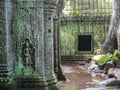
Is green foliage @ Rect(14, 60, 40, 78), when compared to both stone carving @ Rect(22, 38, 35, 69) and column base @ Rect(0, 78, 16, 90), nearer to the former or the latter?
stone carving @ Rect(22, 38, 35, 69)

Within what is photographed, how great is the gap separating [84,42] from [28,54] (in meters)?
14.5

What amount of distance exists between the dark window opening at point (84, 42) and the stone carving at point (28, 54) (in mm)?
14449

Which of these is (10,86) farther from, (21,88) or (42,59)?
(42,59)

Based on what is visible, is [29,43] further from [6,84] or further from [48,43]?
[6,84]

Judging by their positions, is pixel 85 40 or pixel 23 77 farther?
pixel 85 40

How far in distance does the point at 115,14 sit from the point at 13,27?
12.9 meters

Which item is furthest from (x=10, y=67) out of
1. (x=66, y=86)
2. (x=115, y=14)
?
(x=115, y=14)

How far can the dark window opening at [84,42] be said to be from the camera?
22.4 metres

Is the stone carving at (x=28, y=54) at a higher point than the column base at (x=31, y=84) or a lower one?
higher

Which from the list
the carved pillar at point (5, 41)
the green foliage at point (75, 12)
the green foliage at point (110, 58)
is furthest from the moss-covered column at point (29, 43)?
the green foliage at point (75, 12)

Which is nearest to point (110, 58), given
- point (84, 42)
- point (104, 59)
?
point (104, 59)

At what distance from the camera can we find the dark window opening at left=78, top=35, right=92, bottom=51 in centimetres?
2236

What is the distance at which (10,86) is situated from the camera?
7602 mm

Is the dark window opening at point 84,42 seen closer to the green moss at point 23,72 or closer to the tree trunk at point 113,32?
the tree trunk at point 113,32
